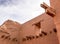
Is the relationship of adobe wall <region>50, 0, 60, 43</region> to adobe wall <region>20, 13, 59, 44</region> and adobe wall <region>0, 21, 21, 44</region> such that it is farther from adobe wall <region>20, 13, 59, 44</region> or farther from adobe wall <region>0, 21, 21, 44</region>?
adobe wall <region>0, 21, 21, 44</region>

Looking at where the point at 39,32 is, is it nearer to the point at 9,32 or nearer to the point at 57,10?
the point at 9,32

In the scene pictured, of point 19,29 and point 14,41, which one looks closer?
point 14,41

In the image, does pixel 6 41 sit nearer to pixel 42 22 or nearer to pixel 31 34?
pixel 31 34

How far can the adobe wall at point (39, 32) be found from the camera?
9.79 m

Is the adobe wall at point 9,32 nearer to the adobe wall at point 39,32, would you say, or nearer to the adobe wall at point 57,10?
the adobe wall at point 39,32

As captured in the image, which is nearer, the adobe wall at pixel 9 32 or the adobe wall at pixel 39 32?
the adobe wall at pixel 39 32

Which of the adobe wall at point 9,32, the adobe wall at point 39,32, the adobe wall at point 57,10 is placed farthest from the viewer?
the adobe wall at point 9,32

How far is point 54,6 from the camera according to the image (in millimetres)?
8320

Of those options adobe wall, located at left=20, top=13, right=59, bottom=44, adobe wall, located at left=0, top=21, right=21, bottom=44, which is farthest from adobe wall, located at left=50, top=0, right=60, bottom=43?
adobe wall, located at left=0, top=21, right=21, bottom=44

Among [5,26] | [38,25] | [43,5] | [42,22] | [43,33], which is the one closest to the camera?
[43,5]

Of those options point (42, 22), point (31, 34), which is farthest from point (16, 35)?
point (42, 22)

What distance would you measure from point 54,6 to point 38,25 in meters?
4.25

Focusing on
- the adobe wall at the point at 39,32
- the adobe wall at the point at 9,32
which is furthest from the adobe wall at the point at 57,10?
the adobe wall at the point at 9,32

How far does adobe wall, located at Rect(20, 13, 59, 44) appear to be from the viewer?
9.79 m
